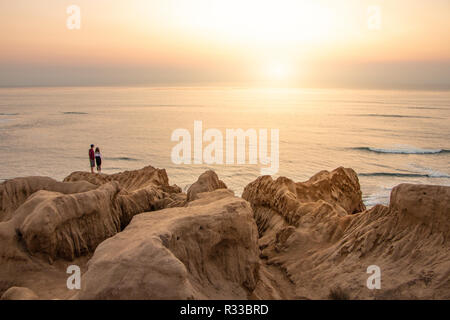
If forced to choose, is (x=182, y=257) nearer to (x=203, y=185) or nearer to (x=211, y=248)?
(x=211, y=248)

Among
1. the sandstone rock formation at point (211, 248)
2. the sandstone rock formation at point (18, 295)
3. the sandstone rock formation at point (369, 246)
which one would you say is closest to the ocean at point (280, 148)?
the sandstone rock formation at point (369, 246)

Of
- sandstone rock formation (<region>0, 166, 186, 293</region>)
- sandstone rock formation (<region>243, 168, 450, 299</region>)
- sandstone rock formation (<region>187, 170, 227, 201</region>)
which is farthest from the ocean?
sandstone rock formation (<region>0, 166, 186, 293</region>)

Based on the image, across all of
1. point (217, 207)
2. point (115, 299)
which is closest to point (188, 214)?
point (217, 207)

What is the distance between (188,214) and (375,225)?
4541mm

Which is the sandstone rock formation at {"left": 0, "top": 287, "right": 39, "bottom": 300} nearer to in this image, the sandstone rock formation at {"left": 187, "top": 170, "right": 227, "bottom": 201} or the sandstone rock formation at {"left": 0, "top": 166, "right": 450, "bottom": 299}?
the sandstone rock formation at {"left": 0, "top": 166, "right": 450, "bottom": 299}

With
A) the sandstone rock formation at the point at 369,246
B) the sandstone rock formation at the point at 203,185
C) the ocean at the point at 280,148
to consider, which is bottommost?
the ocean at the point at 280,148

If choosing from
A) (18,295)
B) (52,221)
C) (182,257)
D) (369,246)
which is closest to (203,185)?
(52,221)

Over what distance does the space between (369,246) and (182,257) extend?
4.45 m

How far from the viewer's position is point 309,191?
14312 millimetres

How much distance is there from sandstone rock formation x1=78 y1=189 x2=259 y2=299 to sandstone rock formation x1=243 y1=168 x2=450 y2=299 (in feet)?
6.54

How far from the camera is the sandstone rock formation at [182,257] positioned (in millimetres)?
5594

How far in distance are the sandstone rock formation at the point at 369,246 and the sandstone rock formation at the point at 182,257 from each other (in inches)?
78.5

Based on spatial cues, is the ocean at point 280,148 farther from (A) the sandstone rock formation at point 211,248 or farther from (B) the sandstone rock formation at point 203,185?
(A) the sandstone rock formation at point 211,248
